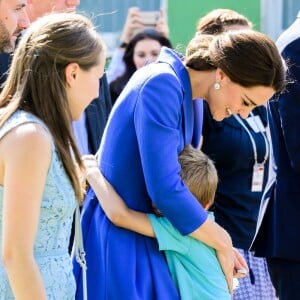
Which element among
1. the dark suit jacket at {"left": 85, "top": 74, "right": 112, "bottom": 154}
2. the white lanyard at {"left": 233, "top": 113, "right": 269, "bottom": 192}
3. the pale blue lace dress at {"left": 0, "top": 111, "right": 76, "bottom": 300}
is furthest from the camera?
the white lanyard at {"left": 233, "top": 113, "right": 269, "bottom": 192}

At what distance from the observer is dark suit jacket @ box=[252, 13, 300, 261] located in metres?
3.58

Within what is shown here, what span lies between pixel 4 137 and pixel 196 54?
0.95 m

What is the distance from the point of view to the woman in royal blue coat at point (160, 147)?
306cm

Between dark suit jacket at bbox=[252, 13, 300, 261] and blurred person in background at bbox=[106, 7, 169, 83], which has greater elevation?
dark suit jacket at bbox=[252, 13, 300, 261]

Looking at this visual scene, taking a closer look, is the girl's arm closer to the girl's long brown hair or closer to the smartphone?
the girl's long brown hair

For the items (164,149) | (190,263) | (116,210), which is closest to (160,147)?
(164,149)

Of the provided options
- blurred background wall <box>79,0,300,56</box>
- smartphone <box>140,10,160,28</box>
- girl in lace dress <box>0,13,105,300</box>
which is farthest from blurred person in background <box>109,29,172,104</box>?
girl in lace dress <box>0,13,105,300</box>

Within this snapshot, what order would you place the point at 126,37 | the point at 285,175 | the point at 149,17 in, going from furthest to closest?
the point at 149,17, the point at 126,37, the point at 285,175

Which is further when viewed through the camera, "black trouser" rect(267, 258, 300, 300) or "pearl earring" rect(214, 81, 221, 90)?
"black trouser" rect(267, 258, 300, 300)

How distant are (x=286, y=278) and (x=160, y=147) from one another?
95cm

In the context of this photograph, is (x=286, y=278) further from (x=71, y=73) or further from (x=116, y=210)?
(x=71, y=73)

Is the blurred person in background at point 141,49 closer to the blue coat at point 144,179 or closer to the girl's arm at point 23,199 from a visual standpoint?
the blue coat at point 144,179

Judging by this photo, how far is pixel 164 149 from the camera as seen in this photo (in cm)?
304

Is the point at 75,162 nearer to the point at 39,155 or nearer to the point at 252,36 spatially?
the point at 39,155
